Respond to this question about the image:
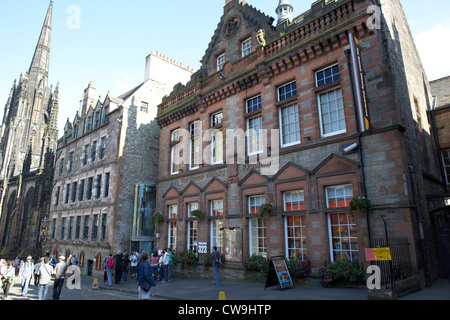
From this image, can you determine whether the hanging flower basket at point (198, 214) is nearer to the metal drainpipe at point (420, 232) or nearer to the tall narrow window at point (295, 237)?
the tall narrow window at point (295, 237)

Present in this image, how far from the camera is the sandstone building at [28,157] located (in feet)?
142

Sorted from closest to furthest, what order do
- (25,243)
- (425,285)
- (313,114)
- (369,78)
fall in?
(425,285), (369,78), (313,114), (25,243)

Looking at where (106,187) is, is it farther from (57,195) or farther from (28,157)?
(28,157)

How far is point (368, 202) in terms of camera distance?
10172 mm

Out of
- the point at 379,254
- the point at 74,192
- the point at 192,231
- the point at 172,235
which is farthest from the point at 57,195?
the point at 379,254

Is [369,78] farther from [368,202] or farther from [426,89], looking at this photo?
[426,89]

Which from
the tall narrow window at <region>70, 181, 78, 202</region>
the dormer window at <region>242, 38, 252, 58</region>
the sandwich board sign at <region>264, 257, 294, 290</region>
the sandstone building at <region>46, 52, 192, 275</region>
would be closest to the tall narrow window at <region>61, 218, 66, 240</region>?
the sandstone building at <region>46, 52, 192, 275</region>

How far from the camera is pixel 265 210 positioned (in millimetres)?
12977

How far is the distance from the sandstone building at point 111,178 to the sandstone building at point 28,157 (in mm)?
10222

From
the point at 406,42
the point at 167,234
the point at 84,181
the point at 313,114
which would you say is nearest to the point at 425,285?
the point at 313,114

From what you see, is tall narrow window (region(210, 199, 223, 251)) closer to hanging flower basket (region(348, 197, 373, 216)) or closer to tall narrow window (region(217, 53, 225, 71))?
hanging flower basket (region(348, 197, 373, 216))

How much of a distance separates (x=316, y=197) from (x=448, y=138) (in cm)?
921

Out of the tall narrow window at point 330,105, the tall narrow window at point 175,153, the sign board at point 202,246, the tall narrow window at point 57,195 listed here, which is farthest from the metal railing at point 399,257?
the tall narrow window at point 57,195

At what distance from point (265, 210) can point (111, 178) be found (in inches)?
586
